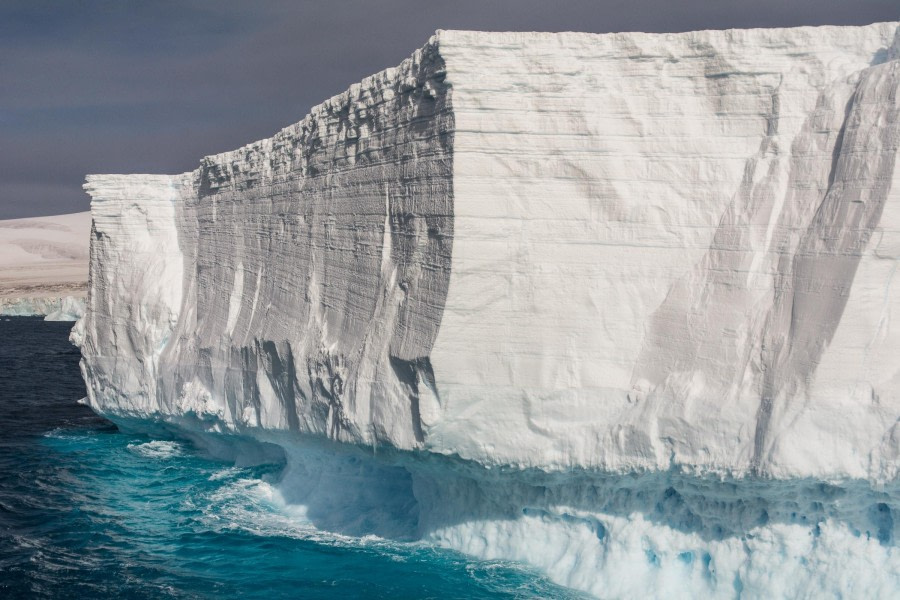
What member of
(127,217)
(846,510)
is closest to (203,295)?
(127,217)

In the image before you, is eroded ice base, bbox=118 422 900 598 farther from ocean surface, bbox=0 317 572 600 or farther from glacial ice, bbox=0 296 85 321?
glacial ice, bbox=0 296 85 321

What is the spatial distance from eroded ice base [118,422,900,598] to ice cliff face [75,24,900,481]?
1.42 feet

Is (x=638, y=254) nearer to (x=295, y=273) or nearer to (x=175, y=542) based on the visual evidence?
(x=295, y=273)

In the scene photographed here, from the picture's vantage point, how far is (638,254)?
968 centimetres

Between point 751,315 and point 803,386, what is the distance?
1020mm

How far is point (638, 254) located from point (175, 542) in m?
8.35

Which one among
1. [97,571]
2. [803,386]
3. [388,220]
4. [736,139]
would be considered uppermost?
[736,139]

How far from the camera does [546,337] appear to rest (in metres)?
9.63

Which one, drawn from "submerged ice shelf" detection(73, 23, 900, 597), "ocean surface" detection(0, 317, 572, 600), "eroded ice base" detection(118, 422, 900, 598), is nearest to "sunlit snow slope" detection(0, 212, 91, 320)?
"ocean surface" detection(0, 317, 572, 600)

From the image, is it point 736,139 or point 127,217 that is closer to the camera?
point 736,139

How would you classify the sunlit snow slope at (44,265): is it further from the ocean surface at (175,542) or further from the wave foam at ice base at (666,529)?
the wave foam at ice base at (666,529)

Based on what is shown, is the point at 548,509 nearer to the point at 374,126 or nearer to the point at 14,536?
the point at 374,126

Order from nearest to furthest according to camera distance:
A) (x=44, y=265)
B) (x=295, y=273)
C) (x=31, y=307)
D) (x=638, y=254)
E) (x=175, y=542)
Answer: (x=638, y=254), (x=175, y=542), (x=295, y=273), (x=31, y=307), (x=44, y=265)

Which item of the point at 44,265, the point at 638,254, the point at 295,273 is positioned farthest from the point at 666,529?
the point at 44,265
